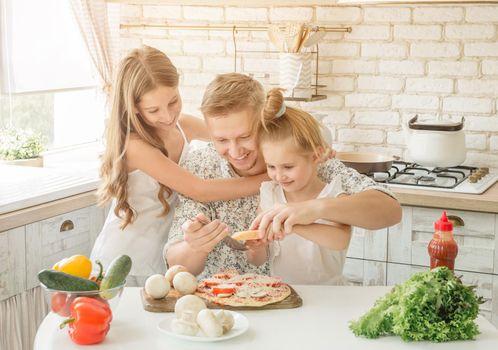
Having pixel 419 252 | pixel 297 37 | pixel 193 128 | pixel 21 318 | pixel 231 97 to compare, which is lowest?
pixel 21 318

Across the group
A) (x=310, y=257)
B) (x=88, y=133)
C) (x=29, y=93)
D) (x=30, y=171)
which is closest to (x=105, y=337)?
(x=310, y=257)

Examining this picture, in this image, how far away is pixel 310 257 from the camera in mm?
2455

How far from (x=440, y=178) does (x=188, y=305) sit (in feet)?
6.29

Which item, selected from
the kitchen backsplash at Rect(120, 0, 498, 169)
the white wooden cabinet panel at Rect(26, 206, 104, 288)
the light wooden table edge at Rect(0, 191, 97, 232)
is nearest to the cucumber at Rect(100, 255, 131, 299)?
the light wooden table edge at Rect(0, 191, 97, 232)

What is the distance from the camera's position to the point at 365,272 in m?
3.40

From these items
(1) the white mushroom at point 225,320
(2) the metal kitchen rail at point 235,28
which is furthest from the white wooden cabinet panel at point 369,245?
(1) the white mushroom at point 225,320

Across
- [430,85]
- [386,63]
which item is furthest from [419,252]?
[386,63]

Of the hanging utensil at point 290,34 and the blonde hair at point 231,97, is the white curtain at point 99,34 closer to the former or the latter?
the hanging utensil at point 290,34

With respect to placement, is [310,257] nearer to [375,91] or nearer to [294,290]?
[294,290]

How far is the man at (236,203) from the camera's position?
7.43 ft

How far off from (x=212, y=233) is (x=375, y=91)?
186 cm

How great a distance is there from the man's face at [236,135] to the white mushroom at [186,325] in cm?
72

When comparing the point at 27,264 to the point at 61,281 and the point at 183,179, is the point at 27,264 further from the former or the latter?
the point at 61,281

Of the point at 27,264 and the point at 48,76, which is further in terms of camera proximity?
the point at 48,76
